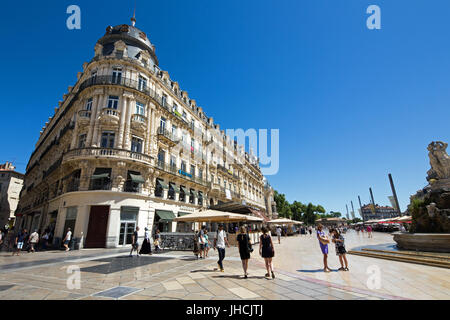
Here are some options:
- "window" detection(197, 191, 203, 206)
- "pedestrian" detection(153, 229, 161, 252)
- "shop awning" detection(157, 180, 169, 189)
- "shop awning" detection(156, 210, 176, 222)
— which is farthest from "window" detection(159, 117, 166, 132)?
"pedestrian" detection(153, 229, 161, 252)

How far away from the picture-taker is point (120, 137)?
18781 millimetres

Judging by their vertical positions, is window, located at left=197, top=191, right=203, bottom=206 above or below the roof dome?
below

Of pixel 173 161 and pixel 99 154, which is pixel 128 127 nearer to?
pixel 99 154

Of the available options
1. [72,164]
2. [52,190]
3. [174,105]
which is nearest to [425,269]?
[72,164]

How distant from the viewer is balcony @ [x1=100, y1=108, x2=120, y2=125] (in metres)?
18.8

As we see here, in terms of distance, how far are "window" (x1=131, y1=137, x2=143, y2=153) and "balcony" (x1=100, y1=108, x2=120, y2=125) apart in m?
2.15

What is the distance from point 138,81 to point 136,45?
5.32 metres

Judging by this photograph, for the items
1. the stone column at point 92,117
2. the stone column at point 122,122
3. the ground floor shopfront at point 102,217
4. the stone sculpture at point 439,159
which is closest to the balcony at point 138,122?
the stone column at point 122,122

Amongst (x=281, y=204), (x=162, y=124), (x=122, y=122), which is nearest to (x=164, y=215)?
(x=122, y=122)

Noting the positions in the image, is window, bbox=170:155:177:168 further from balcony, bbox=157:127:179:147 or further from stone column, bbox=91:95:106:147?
stone column, bbox=91:95:106:147

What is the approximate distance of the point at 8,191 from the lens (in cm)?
5922

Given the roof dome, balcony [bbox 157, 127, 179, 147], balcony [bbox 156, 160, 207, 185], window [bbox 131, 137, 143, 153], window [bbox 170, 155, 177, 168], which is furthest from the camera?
window [bbox 170, 155, 177, 168]

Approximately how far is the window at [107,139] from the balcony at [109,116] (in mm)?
1039
